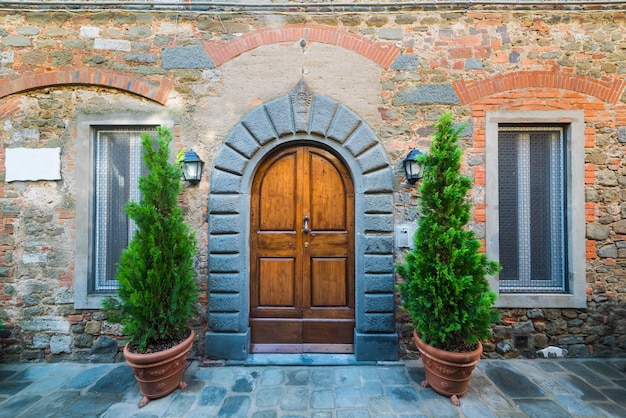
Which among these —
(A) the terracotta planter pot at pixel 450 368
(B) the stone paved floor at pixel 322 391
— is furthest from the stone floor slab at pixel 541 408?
(A) the terracotta planter pot at pixel 450 368

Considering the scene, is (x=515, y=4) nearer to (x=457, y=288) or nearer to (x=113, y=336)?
(x=457, y=288)

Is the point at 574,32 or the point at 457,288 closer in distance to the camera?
the point at 457,288

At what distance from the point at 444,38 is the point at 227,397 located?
450cm

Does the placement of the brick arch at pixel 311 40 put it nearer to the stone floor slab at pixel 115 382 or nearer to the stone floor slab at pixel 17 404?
the stone floor slab at pixel 115 382

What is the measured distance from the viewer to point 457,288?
257 centimetres

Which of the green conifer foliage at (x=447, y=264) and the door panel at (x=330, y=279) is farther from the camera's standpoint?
the door panel at (x=330, y=279)

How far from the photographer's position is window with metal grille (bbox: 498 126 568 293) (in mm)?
3496

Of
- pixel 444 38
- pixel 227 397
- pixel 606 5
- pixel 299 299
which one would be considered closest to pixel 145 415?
pixel 227 397

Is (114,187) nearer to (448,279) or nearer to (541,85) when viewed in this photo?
(448,279)

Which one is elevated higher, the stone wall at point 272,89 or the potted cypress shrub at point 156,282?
the stone wall at point 272,89

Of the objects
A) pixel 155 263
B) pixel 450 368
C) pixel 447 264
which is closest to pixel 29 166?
pixel 155 263

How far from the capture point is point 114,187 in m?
3.54

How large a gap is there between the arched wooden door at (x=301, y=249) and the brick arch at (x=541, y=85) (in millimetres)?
1739

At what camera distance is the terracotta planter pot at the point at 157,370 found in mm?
2588
